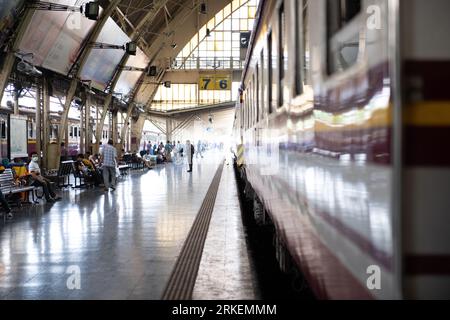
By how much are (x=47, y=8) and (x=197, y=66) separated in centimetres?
3470

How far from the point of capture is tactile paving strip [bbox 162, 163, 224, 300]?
191 inches

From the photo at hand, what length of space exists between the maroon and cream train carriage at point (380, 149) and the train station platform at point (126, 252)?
2809 mm

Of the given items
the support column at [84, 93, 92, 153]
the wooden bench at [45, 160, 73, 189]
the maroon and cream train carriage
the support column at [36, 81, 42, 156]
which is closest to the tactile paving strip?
the maroon and cream train carriage

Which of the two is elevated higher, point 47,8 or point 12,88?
point 47,8

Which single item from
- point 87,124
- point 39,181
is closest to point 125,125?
point 87,124

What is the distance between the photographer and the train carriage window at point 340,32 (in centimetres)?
216

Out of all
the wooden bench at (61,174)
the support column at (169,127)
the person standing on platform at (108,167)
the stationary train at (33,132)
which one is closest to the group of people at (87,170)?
the person standing on platform at (108,167)

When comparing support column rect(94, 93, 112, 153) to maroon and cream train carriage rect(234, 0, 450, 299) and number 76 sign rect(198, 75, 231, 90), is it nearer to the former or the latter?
number 76 sign rect(198, 75, 231, 90)

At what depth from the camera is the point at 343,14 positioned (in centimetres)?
221

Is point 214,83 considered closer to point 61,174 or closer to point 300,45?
point 61,174

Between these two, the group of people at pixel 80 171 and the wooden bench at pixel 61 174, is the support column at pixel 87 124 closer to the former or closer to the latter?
the group of people at pixel 80 171

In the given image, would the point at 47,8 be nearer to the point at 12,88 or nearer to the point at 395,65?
the point at 12,88

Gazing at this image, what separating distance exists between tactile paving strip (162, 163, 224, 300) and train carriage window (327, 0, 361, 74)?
2.95 meters
